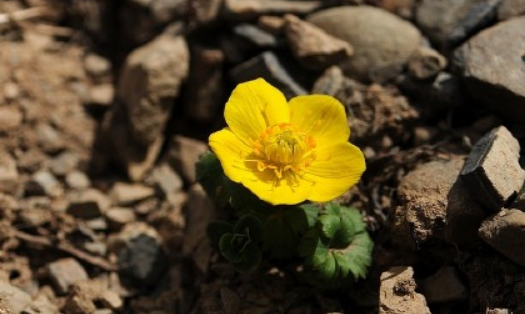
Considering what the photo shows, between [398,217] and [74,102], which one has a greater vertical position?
[398,217]

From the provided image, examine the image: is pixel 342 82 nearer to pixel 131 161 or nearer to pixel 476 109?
pixel 476 109

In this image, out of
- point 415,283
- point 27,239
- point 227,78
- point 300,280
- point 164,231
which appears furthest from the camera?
point 227,78

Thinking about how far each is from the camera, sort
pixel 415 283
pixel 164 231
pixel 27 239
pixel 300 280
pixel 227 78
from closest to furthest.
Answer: pixel 415 283 → pixel 300 280 → pixel 27 239 → pixel 164 231 → pixel 227 78

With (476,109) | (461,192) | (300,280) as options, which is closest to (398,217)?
(461,192)

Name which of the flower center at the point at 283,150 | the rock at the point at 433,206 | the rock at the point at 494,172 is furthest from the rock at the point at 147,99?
the rock at the point at 494,172

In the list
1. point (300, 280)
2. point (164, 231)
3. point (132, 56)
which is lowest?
point (164, 231)

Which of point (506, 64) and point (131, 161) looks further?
point (131, 161)

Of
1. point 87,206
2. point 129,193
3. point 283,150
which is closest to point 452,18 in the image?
point 283,150

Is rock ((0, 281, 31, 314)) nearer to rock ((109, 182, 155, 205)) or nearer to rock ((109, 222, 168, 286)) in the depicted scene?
rock ((109, 222, 168, 286))

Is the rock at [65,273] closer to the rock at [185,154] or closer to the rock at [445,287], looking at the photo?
the rock at [185,154]
